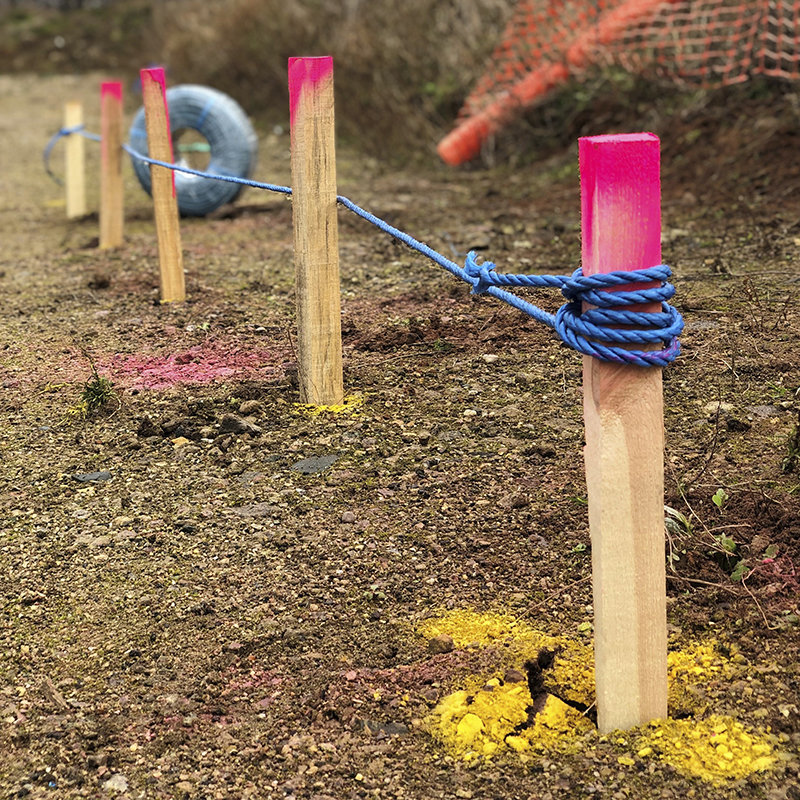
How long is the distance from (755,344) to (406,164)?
6.20 m

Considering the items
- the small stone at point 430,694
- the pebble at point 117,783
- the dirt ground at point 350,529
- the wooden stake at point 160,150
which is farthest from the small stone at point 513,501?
the wooden stake at point 160,150

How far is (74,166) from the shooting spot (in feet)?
28.8

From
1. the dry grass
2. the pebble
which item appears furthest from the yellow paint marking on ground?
the dry grass

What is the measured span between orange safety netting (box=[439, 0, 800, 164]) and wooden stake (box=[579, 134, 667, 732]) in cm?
617

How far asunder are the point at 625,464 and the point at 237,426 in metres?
2.25

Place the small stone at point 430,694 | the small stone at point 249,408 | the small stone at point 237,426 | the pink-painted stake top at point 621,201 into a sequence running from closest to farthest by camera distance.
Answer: the pink-painted stake top at point 621,201 → the small stone at point 430,694 → the small stone at point 237,426 → the small stone at point 249,408

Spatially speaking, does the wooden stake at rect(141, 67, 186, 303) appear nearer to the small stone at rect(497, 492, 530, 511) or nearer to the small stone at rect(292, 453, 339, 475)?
the small stone at rect(292, 453, 339, 475)

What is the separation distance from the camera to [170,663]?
2869 mm

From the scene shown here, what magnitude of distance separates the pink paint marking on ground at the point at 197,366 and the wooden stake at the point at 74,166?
3.94 metres

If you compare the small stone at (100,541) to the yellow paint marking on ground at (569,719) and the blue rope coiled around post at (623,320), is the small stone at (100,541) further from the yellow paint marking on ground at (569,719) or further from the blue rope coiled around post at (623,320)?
the blue rope coiled around post at (623,320)

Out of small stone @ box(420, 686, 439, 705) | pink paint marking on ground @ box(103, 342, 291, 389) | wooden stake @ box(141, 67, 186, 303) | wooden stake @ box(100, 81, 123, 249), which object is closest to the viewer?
small stone @ box(420, 686, 439, 705)

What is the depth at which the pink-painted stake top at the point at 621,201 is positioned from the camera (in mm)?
2102

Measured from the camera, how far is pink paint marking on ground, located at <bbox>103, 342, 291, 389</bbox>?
4.82 meters

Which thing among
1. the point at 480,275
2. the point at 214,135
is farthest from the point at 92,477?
the point at 214,135
